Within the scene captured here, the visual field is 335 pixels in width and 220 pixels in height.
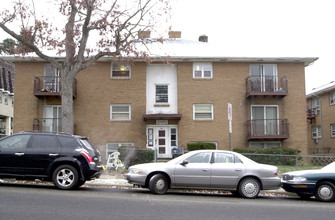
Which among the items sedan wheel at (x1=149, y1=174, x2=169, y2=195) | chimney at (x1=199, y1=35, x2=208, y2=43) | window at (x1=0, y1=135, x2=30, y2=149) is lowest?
sedan wheel at (x1=149, y1=174, x2=169, y2=195)

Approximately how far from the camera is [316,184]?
35.4ft

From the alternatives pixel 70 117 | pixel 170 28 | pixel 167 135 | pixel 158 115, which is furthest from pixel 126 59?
pixel 167 135

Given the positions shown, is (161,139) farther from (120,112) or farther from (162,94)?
(120,112)

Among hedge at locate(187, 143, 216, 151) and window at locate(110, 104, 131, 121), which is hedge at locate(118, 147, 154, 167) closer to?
hedge at locate(187, 143, 216, 151)

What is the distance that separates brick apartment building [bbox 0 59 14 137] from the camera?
38.2m

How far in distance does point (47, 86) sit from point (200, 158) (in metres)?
14.9

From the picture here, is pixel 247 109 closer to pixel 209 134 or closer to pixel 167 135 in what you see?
pixel 209 134

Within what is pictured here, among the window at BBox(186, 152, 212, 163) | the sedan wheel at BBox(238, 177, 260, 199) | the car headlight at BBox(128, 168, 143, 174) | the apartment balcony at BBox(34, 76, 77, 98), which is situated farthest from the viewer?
the apartment balcony at BBox(34, 76, 77, 98)

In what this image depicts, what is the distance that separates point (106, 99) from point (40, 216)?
16377 millimetres

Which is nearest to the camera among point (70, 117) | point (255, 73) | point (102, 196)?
point (102, 196)

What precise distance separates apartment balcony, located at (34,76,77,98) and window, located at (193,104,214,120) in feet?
25.4

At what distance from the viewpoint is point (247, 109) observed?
2334 centimetres

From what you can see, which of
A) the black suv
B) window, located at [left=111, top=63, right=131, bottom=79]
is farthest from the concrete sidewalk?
window, located at [left=111, top=63, right=131, bottom=79]

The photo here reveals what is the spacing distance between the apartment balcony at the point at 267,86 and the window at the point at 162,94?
521cm
